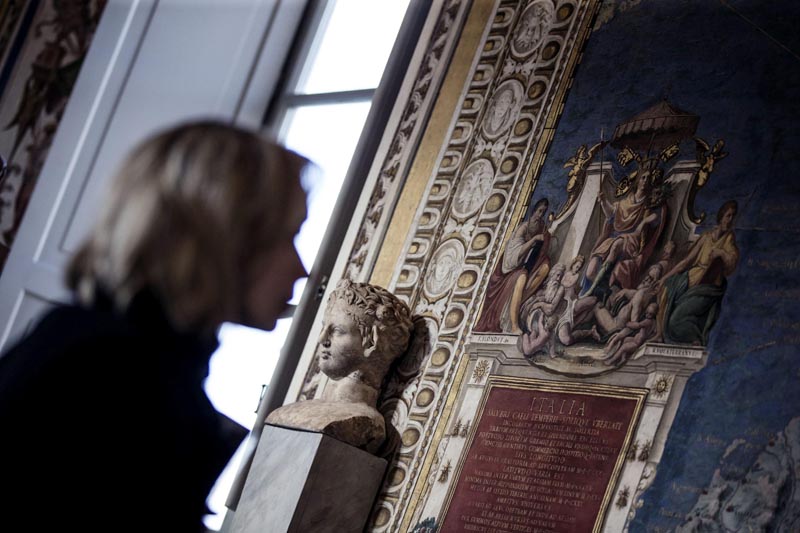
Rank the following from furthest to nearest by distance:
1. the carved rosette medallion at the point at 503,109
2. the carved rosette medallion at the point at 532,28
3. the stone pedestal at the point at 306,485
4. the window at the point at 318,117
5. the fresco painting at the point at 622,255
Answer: the window at the point at 318,117
the carved rosette medallion at the point at 532,28
the carved rosette medallion at the point at 503,109
the stone pedestal at the point at 306,485
the fresco painting at the point at 622,255

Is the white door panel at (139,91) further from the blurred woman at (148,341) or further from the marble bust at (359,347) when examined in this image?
the blurred woman at (148,341)

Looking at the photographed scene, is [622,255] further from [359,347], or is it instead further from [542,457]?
[359,347]

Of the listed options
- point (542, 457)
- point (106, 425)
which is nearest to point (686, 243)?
point (542, 457)

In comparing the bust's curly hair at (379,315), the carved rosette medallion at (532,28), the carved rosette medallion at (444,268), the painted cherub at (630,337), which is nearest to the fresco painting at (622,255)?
the painted cherub at (630,337)

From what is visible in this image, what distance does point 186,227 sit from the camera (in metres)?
1.61

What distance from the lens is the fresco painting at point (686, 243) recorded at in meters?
4.25

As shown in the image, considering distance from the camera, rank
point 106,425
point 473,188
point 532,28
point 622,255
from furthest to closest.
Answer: point 532,28
point 473,188
point 622,255
point 106,425

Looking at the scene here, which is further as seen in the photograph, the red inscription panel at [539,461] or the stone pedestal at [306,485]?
the stone pedestal at [306,485]

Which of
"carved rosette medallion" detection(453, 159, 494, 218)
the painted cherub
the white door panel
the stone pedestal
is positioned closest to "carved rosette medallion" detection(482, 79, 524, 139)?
"carved rosette medallion" detection(453, 159, 494, 218)

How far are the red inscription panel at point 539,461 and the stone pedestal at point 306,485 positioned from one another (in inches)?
19.0

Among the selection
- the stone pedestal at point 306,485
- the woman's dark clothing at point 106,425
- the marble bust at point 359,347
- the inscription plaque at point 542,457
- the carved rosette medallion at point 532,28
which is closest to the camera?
the woman's dark clothing at point 106,425

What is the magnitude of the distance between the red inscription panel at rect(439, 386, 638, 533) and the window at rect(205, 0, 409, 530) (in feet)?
6.40

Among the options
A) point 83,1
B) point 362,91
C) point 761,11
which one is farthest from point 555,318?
point 83,1

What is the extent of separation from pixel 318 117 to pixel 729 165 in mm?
3645
